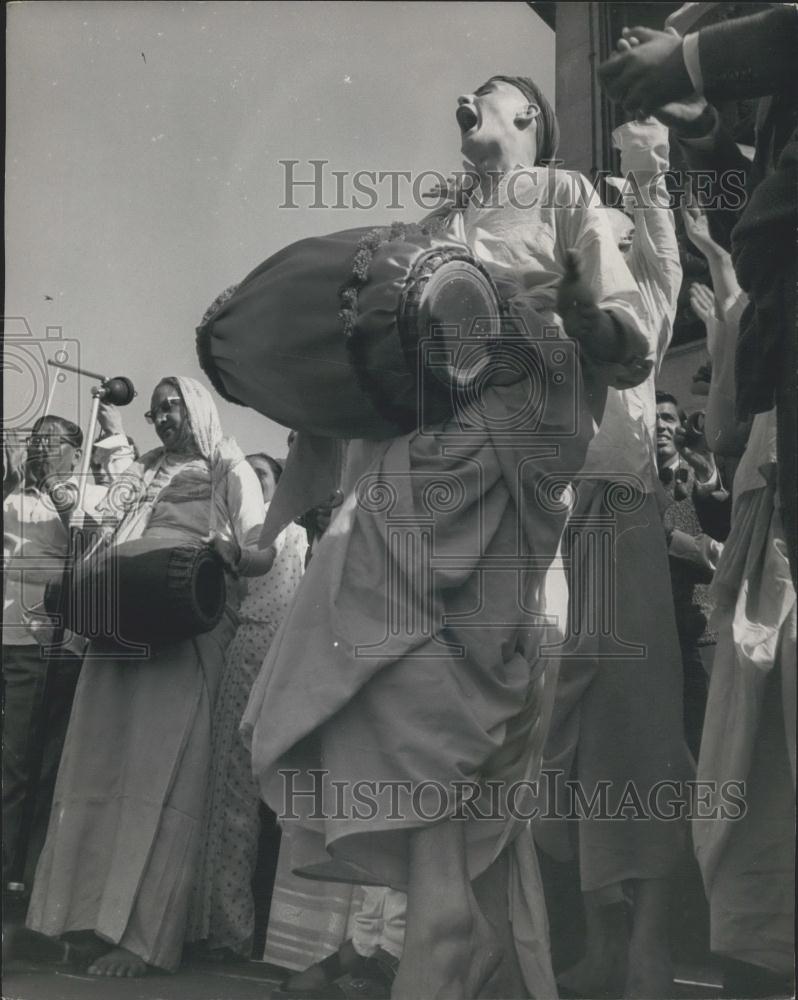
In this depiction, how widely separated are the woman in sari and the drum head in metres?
0.67

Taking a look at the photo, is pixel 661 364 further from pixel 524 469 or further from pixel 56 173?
pixel 56 173

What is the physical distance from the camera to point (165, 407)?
3506 millimetres

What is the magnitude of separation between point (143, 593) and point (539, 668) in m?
0.92

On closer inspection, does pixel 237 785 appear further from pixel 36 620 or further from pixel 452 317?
pixel 452 317

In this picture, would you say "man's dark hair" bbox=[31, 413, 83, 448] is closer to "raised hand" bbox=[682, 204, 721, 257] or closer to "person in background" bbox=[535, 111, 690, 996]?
"person in background" bbox=[535, 111, 690, 996]

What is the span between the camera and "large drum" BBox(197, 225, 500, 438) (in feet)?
9.77

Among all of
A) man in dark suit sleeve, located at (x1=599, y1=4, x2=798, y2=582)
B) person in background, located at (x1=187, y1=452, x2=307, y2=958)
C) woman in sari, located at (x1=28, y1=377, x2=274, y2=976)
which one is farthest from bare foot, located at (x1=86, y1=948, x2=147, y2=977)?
man in dark suit sleeve, located at (x1=599, y1=4, x2=798, y2=582)

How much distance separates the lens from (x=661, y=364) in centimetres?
313

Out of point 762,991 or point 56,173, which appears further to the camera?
point 56,173

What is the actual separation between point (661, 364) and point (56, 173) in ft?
4.74

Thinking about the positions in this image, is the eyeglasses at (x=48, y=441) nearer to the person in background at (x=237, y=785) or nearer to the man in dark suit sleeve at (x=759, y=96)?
the person in background at (x=237, y=785)

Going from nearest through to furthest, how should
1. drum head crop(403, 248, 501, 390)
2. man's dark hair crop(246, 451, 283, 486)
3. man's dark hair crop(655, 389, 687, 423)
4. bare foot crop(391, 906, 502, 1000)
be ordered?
bare foot crop(391, 906, 502, 1000), drum head crop(403, 248, 501, 390), man's dark hair crop(655, 389, 687, 423), man's dark hair crop(246, 451, 283, 486)

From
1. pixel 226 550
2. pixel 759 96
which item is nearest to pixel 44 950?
pixel 226 550

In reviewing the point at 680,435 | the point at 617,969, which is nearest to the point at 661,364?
the point at 680,435
